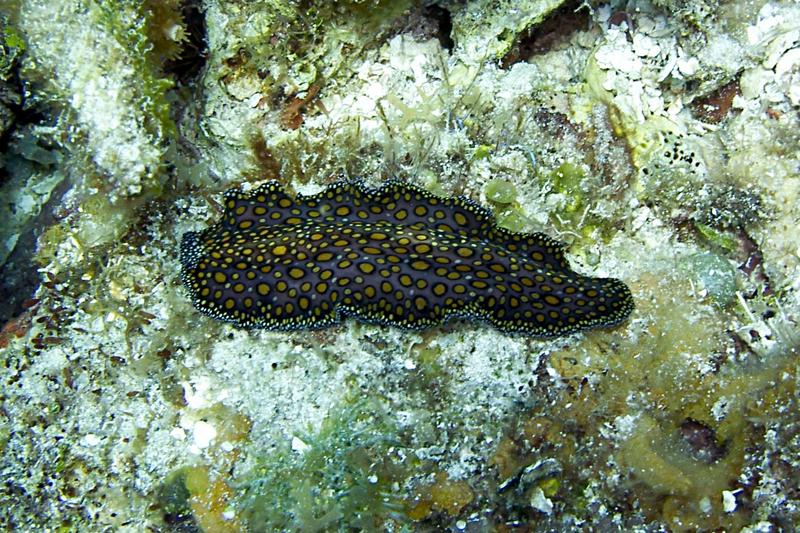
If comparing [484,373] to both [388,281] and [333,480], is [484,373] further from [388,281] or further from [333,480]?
[333,480]

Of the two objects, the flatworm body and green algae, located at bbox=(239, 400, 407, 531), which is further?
the flatworm body

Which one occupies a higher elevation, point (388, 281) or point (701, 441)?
point (388, 281)

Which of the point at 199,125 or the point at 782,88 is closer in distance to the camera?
the point at 782,88

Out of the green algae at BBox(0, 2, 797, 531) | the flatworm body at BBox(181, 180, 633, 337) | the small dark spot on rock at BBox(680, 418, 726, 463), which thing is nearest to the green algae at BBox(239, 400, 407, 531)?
the green algae at BBox(0, 2, 797, 531)

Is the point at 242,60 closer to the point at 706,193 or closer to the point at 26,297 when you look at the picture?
the point at 26,297

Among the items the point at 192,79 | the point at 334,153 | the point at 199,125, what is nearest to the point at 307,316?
the point at 334,153

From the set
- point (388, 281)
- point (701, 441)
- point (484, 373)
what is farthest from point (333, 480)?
point (701, 441)

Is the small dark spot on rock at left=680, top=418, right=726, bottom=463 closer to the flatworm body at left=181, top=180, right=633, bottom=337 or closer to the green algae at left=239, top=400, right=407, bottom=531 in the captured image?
the flatworm body at left=181, top=180, right=633, bottom=337

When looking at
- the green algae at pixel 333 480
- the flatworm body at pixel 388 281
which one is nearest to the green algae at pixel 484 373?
the green algae at pixel 333 480
